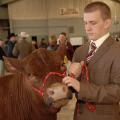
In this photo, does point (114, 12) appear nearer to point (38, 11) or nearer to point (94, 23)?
point (38, 11)

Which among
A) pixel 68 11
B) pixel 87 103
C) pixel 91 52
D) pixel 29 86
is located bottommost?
pixel 87 103

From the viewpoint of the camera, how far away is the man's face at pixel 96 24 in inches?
81.3

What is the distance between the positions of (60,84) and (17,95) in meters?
0.48

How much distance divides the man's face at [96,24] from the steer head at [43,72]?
13.4 inches

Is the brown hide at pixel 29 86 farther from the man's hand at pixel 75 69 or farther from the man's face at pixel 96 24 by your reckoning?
the man's face at pixel 96 24

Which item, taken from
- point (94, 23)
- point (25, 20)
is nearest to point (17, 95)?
point (94, 23)

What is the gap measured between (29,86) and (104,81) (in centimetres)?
58

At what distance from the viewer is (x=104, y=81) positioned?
2.08 meters

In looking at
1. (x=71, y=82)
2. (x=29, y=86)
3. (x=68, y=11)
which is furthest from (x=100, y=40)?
(x=68, y=11)

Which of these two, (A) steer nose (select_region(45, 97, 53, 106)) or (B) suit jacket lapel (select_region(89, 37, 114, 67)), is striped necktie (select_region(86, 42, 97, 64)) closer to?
(B) suit jacket lapel (select_region(89, 37, 114, 67))

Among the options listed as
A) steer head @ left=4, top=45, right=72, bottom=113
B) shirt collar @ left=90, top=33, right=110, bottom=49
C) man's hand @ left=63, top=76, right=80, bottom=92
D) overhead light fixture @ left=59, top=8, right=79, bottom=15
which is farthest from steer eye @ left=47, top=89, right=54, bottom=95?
overhead light fixture @ left=59, top=8, right=79, bottom=15

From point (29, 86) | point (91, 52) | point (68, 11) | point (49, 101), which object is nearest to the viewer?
point (49, 101)

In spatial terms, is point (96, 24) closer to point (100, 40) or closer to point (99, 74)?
point (100, 40)

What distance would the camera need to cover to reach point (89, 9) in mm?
2080
